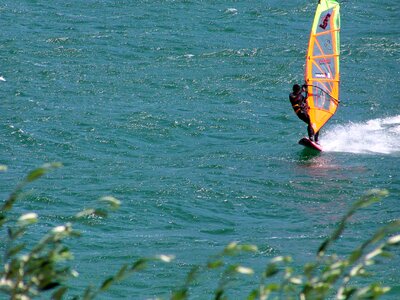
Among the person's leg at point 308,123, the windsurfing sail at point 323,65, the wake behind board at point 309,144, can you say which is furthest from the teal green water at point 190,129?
the windsurfing sail at point 323,65

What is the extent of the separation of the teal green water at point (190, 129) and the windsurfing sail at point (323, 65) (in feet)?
2.75

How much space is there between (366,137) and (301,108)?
2.09 m

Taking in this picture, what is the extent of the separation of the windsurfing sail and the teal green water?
838 mm

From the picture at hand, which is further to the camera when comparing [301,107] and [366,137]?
[366,137]

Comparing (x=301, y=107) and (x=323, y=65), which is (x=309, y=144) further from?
(x=323, y=65)

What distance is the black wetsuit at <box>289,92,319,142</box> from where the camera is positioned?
2139 centimetres

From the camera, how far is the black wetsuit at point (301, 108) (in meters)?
21.4

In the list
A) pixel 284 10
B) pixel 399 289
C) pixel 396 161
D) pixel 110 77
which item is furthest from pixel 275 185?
pixel 284 10

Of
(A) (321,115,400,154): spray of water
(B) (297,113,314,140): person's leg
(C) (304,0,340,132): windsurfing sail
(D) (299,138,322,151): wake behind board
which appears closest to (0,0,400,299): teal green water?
(A) (321,115,400,154): spray of water

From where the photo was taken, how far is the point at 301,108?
845 inches

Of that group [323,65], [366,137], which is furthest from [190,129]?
[366,137]

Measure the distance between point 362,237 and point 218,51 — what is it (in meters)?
14.1

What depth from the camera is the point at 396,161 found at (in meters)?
20.5

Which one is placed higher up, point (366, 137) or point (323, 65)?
point (323, 65)
